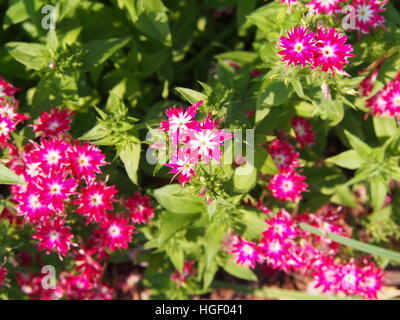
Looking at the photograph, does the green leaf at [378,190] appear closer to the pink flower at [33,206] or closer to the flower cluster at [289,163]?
the flower cluster at [289,163]

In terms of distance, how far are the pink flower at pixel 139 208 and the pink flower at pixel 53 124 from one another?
0.76 m

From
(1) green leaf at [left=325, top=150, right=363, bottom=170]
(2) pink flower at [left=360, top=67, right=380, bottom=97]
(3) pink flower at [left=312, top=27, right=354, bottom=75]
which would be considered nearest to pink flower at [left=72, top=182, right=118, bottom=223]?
(3) pink flower at [left=312, top=27, right=354, bottom=75]

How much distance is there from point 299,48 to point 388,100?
46.9 inches

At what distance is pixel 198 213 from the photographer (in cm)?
331

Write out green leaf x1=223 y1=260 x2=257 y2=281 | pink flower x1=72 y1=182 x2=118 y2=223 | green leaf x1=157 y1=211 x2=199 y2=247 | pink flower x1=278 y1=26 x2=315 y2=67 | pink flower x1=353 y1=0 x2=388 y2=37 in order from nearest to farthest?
pink flower x1=278 y1=26 x2=315 y2=67
pink flower x1=72 y1=182 x2=118 y2=223
pink flower x1=353 y1=0 x2=388 y2=37
green leaf x1=157 y1=211 x2=199 y2=247
green leaf x1=223 y1=260 x2=257 y2=281

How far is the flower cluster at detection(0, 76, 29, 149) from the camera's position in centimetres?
286

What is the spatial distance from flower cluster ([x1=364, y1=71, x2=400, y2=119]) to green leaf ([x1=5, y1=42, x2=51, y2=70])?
8.46 feet

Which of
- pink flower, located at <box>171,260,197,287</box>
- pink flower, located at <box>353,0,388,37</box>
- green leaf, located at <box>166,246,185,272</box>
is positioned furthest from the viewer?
pink flower, located at <box>171,260,197,287</box>

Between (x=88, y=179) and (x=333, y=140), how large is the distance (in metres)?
2.94

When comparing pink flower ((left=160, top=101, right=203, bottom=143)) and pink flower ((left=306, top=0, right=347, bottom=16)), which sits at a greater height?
pink flower ((left=306, top=0, right=347, bottom=16))

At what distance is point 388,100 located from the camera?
321cm

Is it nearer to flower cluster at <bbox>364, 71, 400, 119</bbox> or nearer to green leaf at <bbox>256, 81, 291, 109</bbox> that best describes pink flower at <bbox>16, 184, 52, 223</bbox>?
green leaf at <bbox>256, 81, 291, 109</bbox>
